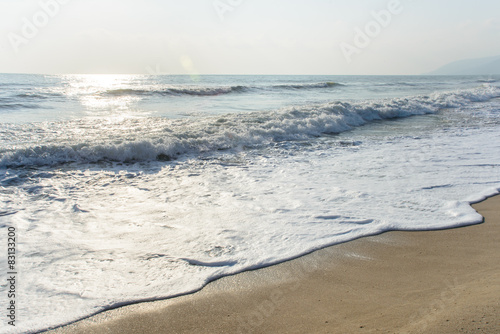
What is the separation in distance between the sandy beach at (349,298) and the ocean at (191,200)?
0.18 metres

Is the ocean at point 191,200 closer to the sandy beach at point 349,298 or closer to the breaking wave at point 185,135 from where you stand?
the breaking wave at point 185,135

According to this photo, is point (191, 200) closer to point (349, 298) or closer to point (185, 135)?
point (349, 298)

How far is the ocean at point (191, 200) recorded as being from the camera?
8.79ft

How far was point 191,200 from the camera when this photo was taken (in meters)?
4.48


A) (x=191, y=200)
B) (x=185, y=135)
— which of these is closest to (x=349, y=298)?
(x=191, y=200)

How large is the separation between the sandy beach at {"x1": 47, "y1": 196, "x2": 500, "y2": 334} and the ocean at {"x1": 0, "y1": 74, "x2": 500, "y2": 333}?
18 cm

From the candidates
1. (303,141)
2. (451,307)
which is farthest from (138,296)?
(303,141)

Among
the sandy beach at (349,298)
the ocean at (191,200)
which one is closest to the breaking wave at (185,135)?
the ocean at (191,200)

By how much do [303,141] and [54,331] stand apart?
779 centimetres

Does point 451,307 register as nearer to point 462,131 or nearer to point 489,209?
point 489,209

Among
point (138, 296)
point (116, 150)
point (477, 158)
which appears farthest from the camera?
point (116, 150)

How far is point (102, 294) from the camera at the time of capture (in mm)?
2416

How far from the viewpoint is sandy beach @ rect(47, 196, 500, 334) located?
1.98 m

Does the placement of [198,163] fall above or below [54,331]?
above
